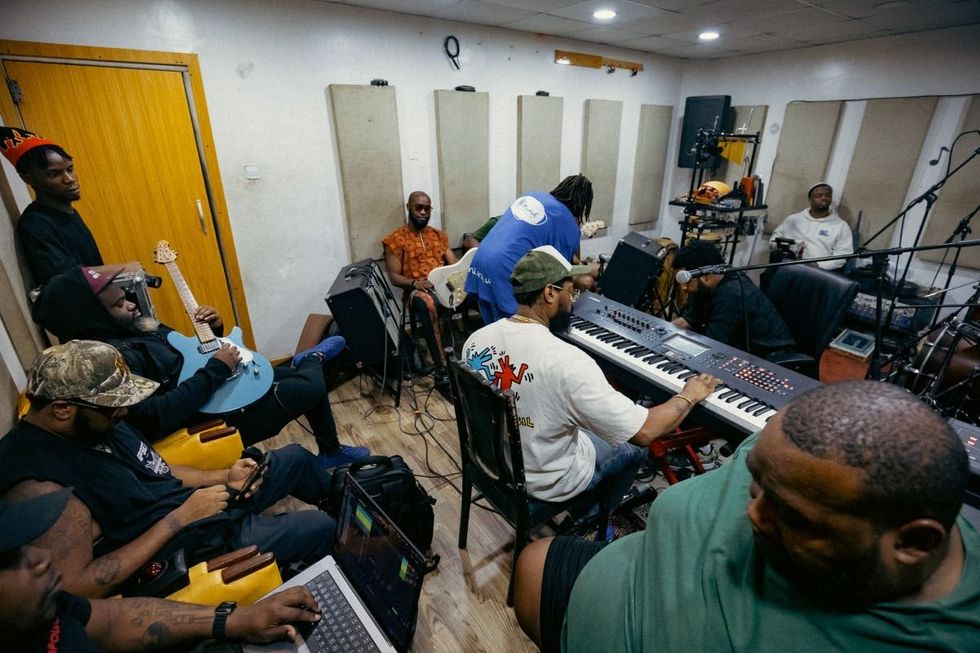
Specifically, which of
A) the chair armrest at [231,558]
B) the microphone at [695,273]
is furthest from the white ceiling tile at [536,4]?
the chair armrest at [231,558]

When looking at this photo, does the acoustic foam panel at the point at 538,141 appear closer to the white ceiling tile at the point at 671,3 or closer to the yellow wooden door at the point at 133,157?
the white ceiling tile at the point at 671,3

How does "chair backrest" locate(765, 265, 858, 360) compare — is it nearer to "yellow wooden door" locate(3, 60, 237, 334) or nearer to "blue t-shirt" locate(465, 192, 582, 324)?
"blue t-shirt" locate(465, 192, 582, 324)

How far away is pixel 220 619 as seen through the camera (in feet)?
3.75

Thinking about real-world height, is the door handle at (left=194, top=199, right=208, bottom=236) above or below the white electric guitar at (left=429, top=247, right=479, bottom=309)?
above

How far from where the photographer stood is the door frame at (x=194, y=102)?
2.45 meters

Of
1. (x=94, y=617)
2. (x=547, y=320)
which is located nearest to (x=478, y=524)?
(x=547, y=320)

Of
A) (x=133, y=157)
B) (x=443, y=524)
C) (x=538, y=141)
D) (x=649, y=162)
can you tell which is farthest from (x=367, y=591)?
(x=649, y=162)

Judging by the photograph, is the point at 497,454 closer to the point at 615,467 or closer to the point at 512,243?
the point at 615,467

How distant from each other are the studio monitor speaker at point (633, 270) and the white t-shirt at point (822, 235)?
2.45 m

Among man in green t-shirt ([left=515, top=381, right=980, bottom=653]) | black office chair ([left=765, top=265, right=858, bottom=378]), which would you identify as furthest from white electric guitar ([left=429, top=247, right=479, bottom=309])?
man in green t-shirt ([left=515, top=381, right=980, bottom=653])

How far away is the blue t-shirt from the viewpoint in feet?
8.67

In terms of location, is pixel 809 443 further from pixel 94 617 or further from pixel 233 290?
pixel 233 290

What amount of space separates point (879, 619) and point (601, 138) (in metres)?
5.23

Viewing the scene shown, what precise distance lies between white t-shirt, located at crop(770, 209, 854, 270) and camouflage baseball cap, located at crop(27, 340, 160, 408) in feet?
17.4
